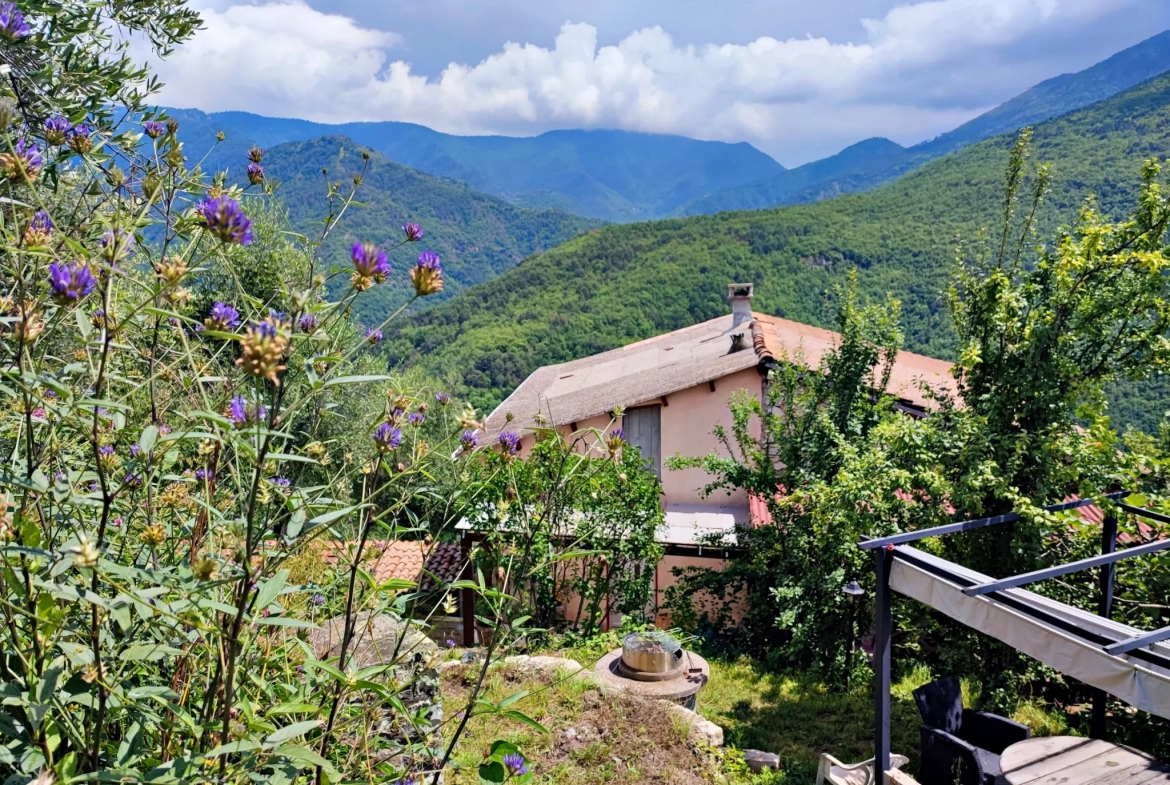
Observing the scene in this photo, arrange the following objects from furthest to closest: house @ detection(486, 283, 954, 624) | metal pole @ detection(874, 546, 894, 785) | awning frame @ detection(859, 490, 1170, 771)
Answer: house @ detection(486, 283, 954, 624) → metal pole @ detection(874, 546, 894, 785) → awning frame @ detection(859, 490, 1170, 771)

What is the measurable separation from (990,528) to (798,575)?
2.55 m

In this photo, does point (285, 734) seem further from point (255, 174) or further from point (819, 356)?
point (819, 356)

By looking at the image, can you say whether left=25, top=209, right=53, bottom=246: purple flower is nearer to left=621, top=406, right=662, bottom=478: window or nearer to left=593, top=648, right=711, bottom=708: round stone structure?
left=593, top=648, right=711, bottom=708: round stone structure

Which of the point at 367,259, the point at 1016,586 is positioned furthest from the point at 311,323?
the point at 1016,586

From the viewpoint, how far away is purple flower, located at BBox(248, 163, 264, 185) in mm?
1777

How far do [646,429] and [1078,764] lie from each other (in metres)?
7.43

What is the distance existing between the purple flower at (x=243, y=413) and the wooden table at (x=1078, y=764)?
4303 mm

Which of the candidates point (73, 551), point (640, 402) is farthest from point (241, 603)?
point (640, 402)

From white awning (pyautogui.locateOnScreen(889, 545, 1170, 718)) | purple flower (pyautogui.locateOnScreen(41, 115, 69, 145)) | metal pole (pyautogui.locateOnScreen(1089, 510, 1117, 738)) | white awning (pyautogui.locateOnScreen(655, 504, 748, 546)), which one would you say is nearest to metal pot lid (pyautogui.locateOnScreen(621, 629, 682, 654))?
white awning (pyautogui.locateOnScreen(889, 545, 1170, 718))

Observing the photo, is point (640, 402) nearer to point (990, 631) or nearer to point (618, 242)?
point (990, 631)

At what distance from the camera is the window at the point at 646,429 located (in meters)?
11.1

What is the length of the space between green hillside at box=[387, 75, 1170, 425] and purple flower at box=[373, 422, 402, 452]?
2812 cm

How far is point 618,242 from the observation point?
5122 centimetres

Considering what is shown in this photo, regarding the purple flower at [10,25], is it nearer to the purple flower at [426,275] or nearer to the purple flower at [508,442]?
the purple flower at [426,275]
